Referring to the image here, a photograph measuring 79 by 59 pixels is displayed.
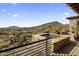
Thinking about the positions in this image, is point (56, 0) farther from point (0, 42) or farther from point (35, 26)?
point (0, 42)

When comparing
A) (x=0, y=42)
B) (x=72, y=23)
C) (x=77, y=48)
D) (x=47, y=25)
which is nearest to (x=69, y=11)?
(x=72, y=23)

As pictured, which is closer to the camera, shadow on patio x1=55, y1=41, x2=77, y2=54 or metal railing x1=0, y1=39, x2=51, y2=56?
metal railing x1=0, y1=39, x2=51, y2=56

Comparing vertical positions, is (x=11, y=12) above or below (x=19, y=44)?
above

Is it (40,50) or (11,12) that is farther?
(40,50)

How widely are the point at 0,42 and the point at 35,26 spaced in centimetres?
76

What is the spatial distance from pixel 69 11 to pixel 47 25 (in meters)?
0.52

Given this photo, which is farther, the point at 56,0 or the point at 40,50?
the point at 40,50

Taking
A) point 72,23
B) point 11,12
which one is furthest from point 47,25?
point 11,12

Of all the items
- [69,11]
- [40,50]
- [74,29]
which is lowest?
[40,50]

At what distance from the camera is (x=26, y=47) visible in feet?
12.6

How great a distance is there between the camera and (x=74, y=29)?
3.96 meters

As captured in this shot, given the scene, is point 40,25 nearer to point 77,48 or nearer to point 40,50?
point 40,50

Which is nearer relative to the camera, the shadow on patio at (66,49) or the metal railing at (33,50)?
the metal railing at (33,50)

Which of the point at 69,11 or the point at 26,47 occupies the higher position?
the point at 69,11
